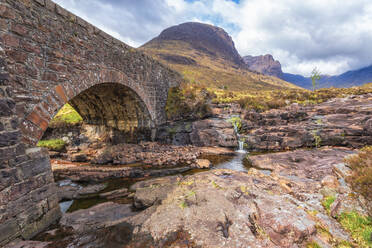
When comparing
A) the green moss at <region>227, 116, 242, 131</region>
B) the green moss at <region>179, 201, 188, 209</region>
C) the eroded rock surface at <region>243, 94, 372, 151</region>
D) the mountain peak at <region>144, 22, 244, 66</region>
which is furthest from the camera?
the mountain peak at <region>144, 22, 244, 66</region>

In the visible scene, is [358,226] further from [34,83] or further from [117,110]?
[117,110]

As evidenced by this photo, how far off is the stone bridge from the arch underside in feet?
11.8

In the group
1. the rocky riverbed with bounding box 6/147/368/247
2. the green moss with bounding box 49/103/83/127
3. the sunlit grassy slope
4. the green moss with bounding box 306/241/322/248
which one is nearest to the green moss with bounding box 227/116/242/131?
the rocky riverbed with bounding box 6/147/368/247

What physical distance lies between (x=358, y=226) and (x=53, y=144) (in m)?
19.3

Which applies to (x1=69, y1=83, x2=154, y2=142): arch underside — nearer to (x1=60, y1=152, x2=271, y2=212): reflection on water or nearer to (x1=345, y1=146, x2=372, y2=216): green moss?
(x1=60, y1=152, x2=271, y2=212): reflection on water

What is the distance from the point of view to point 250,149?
14117 mm

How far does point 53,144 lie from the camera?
14328mm

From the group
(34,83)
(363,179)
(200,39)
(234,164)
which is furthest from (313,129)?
(200,39)

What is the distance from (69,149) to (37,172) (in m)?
11.1

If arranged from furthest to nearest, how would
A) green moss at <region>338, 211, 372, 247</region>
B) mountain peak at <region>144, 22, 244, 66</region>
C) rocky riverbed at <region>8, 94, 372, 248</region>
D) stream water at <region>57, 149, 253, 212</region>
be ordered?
mountain peak at <region>144, 22, 244, 66</region>, stream water at <region>57, 149, 253, 212</region>, rocky riverbed at <region>8, 94, 372, 248</region>, green moss at <region>338, 211, 372, 247</region>

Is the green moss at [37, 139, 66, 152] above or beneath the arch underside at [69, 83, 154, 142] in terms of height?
beneath

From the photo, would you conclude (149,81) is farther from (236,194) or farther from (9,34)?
(236,194)

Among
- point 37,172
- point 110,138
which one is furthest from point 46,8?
point 110,138

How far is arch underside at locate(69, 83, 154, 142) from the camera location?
41.2 ft
